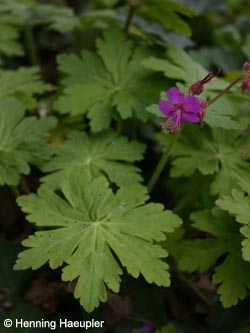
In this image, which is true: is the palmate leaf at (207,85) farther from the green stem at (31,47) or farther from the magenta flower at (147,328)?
the green stem at (31,47)

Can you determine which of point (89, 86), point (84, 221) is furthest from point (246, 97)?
point (84, 221)

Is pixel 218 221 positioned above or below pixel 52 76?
above

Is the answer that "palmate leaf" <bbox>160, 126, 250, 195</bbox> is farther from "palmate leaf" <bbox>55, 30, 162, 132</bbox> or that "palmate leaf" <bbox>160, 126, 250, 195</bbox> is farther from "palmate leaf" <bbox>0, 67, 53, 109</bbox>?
"palmate leaf" <bbox>0, 67, 53, 109</bbox>

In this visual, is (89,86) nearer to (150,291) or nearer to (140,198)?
(140,198)

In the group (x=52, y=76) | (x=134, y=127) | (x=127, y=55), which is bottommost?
(x=52, y=76)

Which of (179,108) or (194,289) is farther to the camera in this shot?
(194,289)

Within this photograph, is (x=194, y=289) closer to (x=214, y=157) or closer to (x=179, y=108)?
(x=214, y=157)

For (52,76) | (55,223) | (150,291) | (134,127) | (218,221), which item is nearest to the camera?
(55,223)

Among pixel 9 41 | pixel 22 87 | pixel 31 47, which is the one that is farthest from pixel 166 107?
pixel 31 47
